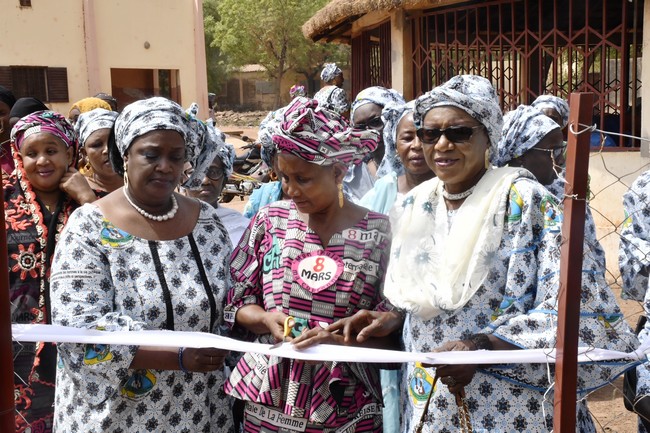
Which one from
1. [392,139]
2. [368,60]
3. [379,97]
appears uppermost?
A: [368,60]

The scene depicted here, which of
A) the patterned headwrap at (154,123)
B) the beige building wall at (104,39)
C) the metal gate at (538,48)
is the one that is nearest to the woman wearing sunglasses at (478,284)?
the patterned headwrap at (154,123)

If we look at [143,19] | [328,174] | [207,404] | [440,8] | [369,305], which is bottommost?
[207,404]

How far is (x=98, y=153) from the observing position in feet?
14.9

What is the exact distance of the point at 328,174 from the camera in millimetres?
2812

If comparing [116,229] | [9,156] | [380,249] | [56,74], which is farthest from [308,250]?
[56,74]

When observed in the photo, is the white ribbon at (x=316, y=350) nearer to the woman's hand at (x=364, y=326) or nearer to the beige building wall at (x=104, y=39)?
the woman's hand at (x=364, y=326)

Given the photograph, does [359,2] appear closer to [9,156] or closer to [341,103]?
[341,103]

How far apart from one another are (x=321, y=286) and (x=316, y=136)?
1.79 ft

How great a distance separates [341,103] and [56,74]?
57.2 feet

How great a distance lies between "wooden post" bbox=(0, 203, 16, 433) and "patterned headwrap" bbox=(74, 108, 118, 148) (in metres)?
3.00

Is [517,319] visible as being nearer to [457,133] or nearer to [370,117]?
[457,133]

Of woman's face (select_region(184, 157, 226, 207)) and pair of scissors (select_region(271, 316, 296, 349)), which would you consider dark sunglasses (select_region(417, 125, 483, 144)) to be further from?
woman's face (select_region(184, 157, 226, 207))

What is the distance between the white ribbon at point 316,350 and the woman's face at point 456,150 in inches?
24.9

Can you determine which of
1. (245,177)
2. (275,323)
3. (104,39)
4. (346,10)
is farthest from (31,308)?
(104,39)
